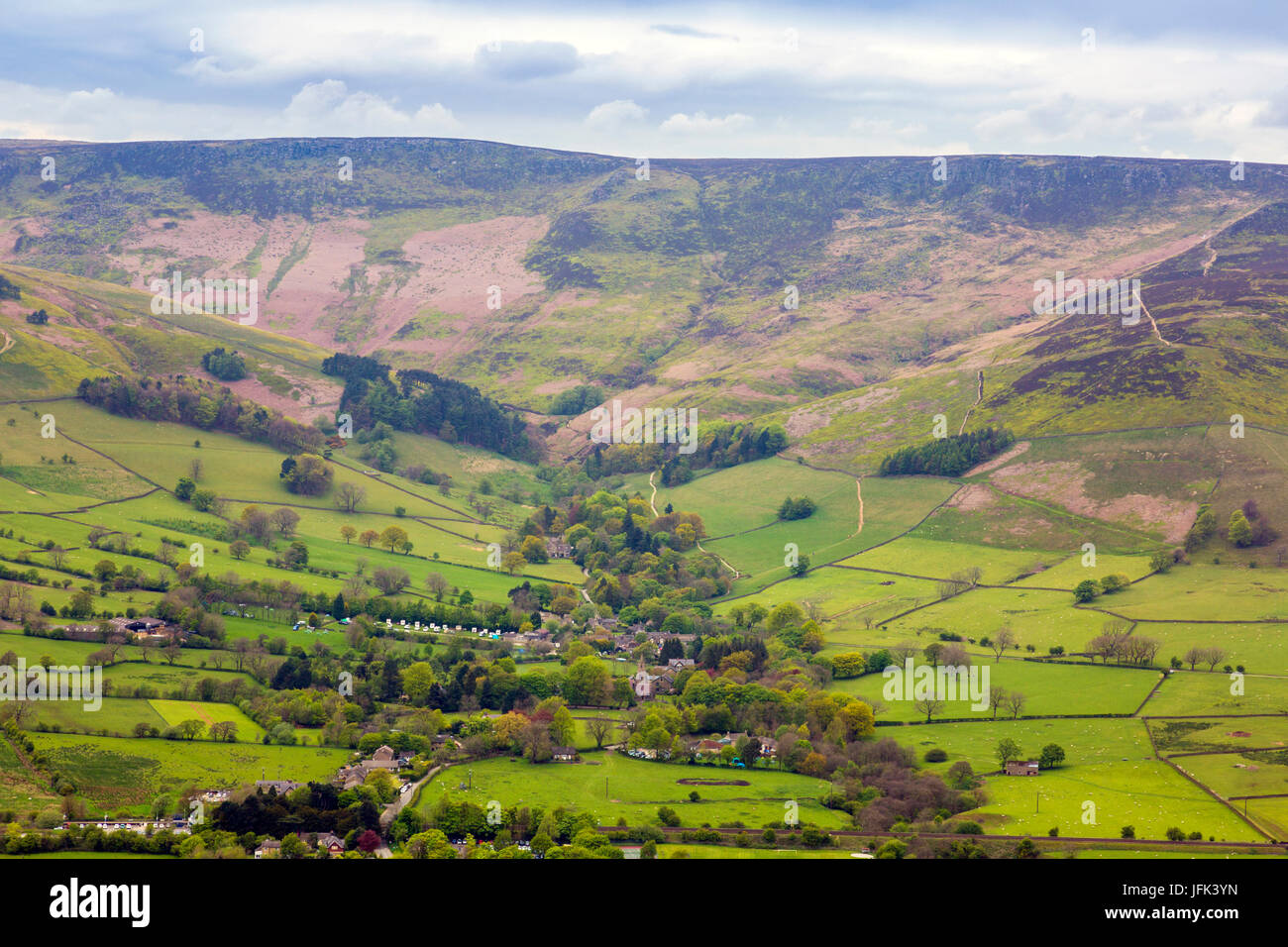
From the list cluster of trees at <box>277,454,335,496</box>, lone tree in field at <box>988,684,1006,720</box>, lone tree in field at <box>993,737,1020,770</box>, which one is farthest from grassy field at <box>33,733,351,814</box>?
cluster of trees at <box>277,454,335,496</box>

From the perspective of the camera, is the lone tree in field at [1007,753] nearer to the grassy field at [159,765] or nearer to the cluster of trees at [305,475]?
the grassy field at [159,765]

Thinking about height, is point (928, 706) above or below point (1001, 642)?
below

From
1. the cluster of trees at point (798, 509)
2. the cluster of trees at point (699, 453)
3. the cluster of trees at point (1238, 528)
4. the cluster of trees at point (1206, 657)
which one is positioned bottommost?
the cluster of trees at point (1206, 657)

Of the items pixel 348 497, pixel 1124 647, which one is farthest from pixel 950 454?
pixel 348 497

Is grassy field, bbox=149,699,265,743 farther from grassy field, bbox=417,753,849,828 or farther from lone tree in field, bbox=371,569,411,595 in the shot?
lone tree in field, bbox=371,569,411,595

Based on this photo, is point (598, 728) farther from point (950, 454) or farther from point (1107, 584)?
point (950, 454)

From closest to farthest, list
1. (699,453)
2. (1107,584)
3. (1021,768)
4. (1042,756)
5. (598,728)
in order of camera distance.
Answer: (1021,768), (1042,756), (598,728), (1107,584), (699,453)

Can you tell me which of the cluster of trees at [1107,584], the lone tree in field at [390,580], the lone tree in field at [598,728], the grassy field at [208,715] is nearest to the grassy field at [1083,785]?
the lone tree in field at [598,728]
